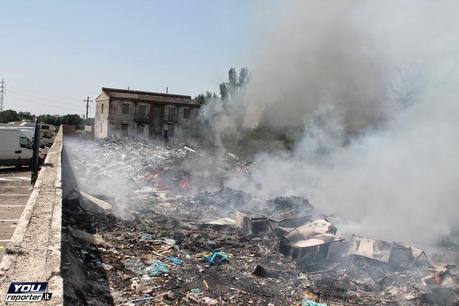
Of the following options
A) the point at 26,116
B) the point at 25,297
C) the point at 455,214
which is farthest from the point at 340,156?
the point at 26,116

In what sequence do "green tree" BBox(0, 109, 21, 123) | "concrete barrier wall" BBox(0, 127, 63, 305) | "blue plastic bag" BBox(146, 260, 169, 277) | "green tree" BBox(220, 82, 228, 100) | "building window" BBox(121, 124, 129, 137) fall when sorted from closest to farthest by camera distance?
"concrete barrier wall" BBox(0, 127, 63, 305), "blue plastic bag" BBox(146, 260, 169, 277), "green tree" BBox(220, 82, 228, 100), "building window" BBox(121, 124, 129, 137), "green tree" BBox(0, 109, 21, 123)

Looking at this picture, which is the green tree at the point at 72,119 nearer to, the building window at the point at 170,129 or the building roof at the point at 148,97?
the building roof at the point at 148,97

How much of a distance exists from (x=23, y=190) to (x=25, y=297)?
9.04m

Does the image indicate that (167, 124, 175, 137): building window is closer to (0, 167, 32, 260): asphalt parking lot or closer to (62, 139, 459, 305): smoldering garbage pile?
(0, 167, 32, 260): asphalt parking lot

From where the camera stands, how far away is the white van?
Result: 14836 millimetres

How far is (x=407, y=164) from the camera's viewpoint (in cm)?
1134

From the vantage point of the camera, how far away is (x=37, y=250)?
4281mm

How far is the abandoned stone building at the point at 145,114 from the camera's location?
32469 mm

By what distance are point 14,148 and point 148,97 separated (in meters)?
A: 19.4

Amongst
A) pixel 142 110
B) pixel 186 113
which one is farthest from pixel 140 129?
pixel 186 113

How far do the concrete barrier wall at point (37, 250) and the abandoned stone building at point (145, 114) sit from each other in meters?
26.4

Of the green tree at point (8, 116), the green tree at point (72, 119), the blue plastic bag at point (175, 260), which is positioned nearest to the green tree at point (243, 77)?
the blue plastic bag at point (175, 260)

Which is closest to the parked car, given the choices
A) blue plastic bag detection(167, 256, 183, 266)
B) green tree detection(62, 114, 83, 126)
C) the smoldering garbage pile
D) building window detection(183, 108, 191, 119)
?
the smoldering garbage pile

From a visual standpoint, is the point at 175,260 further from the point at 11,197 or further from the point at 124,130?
the point at 124,130
